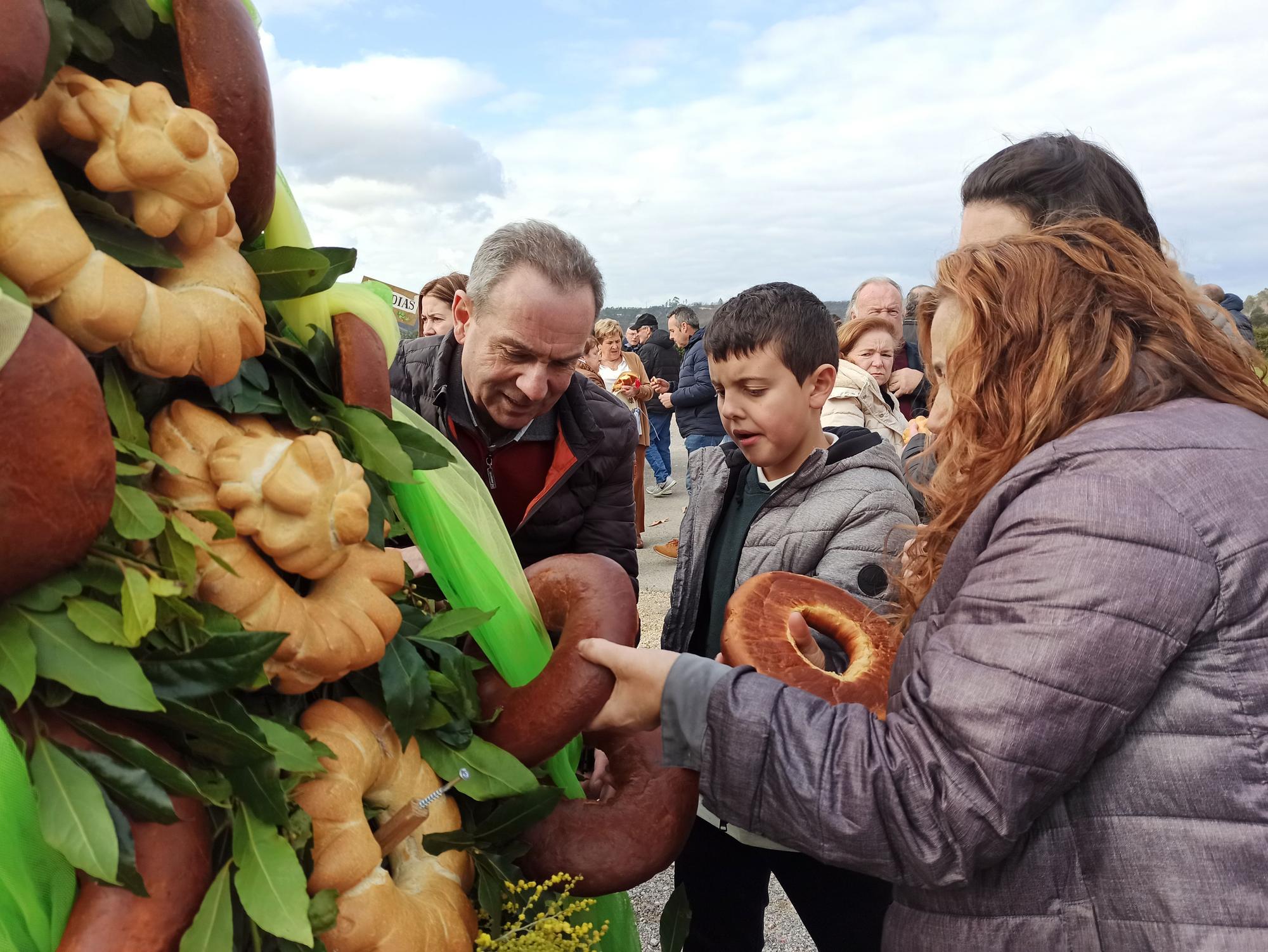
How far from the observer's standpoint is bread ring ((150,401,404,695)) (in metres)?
0.97

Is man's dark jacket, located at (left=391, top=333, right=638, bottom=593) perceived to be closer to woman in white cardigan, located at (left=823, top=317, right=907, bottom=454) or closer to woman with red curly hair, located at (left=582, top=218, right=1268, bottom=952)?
woman in white cardigan, located at (left=823, top=317, right=907, bottom=454)

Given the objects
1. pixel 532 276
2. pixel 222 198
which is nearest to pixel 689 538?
pixel 532 276

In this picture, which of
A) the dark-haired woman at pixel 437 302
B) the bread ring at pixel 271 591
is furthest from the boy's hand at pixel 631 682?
the dark-haired woman at pixel 437 302

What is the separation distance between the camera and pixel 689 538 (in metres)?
2.43

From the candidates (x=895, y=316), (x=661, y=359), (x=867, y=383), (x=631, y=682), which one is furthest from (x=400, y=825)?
(x=661, y=359)

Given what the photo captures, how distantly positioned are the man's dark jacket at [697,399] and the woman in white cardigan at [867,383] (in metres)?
2.76

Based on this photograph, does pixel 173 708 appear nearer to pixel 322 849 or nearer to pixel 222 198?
pixel 322 849

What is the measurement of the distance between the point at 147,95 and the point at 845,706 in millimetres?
1112

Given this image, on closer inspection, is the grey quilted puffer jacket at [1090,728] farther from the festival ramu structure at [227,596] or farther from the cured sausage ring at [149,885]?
the cured sausage ring at [149,885]

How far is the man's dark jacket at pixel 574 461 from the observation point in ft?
9.07

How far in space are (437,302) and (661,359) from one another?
4716mm

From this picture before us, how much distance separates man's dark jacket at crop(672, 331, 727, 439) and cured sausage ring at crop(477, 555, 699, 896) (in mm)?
6212

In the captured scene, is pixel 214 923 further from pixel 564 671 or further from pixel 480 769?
pixel 564 671

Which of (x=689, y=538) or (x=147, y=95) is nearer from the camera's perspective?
(x=147, y=95)
